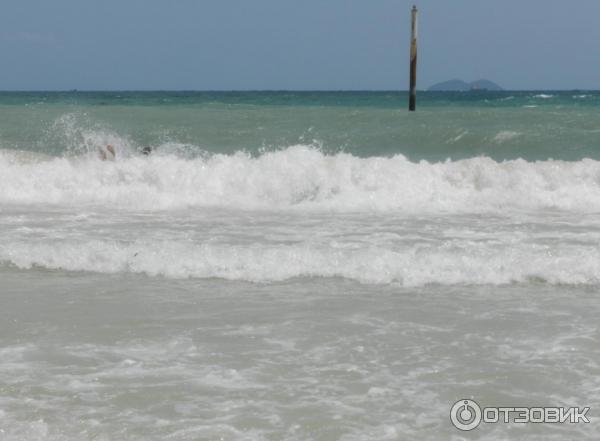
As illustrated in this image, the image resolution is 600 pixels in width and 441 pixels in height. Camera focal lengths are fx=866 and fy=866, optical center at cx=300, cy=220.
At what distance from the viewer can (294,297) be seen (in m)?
5.99

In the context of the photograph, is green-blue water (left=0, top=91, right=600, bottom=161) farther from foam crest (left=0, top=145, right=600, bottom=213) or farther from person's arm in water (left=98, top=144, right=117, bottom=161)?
foam crest (left=0, top=145, right=600, bottom=213)

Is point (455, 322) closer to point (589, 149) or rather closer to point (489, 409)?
point (489, 409)

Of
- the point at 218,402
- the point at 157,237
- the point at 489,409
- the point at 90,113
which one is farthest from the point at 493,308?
the point at 90,113

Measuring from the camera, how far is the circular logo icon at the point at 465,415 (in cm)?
373

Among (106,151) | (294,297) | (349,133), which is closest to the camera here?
(294,297)

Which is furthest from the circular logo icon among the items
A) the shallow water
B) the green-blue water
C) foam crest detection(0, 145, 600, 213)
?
the green-blue water

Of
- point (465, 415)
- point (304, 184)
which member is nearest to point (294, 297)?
point (465, 415)

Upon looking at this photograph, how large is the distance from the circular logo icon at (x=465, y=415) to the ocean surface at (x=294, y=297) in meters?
0.05

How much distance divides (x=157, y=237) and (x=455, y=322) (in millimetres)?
3753

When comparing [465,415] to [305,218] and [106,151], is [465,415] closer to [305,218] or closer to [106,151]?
[305,218]

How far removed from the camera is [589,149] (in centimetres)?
1619

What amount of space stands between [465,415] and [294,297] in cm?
232

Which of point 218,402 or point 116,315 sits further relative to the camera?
point 116,315

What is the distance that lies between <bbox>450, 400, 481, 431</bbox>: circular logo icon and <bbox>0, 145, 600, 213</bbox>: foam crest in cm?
663
